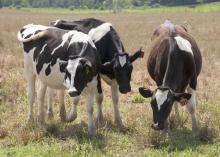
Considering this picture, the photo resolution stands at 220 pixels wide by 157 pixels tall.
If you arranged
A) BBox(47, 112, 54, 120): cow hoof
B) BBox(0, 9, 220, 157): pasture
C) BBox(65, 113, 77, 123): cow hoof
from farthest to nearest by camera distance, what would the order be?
BBox(47, 112, 54, 120): cow hoof
BBox(65, 113, 77, 123): cow hoof
BBox(0, 9, 220, 157): pasture

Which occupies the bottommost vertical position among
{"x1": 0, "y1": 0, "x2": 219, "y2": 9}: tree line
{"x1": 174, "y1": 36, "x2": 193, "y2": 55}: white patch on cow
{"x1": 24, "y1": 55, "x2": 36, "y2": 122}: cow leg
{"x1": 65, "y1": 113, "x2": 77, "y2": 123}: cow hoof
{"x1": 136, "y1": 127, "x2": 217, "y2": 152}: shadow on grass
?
{"x1": 0, "y1": 0, "x2": 219, "y2": 9}: tree line

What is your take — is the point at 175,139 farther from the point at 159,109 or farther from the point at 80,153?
the point at 80,153

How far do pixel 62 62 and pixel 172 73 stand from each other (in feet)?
6.90

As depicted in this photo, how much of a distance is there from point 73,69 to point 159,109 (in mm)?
1711

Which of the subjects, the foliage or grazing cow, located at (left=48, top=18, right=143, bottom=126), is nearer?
grazing cow, located at (left=48, top=18, right=143, bottom=126)

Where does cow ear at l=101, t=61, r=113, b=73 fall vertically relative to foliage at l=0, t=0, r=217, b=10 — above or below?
above

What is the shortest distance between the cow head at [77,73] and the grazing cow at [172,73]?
1.07m

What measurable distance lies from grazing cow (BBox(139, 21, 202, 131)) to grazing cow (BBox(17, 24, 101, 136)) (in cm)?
109

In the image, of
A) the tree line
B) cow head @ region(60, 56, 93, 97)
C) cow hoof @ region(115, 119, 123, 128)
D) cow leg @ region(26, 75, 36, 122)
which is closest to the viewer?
cow head @ region(60, 56, 93, 97)

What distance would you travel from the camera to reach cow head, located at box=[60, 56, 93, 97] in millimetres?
8094

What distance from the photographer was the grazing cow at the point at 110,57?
8828 mm

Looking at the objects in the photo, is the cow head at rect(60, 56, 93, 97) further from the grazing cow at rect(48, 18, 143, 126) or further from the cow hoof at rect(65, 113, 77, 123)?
the cow hoof at rect(65, 113, 77, 123)

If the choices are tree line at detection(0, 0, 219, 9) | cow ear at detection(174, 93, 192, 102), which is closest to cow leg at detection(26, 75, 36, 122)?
cow ear at detection(174, 93, 192, 102)

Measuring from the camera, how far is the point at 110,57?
959 cm
